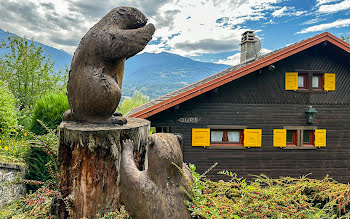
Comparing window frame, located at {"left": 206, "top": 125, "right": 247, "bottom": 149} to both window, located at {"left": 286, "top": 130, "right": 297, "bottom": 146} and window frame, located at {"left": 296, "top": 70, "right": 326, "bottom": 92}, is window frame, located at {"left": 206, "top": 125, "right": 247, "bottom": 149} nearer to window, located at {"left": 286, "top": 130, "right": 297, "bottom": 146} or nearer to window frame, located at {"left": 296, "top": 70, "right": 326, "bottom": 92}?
window, located at {"left": 286, "top": 130, "right": 297, "bottom": 146}

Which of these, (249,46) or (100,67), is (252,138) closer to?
(249,46)

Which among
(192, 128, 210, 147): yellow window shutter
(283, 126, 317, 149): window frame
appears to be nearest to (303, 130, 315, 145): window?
(283, 126, 317, 149): window frame

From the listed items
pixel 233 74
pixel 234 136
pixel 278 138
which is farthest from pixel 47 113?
pixel 278 138

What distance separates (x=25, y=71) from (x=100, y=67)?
15208mm

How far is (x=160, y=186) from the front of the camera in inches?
77.4

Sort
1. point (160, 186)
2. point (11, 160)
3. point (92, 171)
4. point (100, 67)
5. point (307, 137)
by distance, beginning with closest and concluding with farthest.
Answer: point (160, 186)
point (92, 171)
point (100, 67)
point (11, 160)
point (307, 137)

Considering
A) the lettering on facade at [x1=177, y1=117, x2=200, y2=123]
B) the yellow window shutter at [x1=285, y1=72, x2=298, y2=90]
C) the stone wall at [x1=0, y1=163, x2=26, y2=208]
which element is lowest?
the stone wall at [x1=0, y1=163, x2=26, y2=208]

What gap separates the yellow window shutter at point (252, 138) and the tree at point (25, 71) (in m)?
12.4

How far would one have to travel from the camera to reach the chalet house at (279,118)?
316 inches

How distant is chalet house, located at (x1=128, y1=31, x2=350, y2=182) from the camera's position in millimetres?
8023

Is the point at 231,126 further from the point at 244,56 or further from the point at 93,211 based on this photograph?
the point at 93,211

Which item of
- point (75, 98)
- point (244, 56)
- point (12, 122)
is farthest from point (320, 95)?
point (12, 122)

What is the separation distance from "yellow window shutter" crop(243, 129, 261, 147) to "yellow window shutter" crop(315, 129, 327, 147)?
206cm

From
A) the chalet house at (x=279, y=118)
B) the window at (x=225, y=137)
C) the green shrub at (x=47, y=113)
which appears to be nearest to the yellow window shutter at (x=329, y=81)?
the chalet house at (x=279, y=118)
